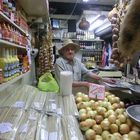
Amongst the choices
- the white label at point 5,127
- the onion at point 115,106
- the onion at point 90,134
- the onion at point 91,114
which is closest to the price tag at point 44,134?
the white label at point 5,127

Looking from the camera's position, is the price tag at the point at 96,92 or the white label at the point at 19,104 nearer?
the white label at the point at 19,104

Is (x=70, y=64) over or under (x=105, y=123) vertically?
over

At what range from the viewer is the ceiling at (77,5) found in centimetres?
762

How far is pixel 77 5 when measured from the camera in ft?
26.3

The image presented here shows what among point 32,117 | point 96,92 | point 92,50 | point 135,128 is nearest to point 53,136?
point 32,117

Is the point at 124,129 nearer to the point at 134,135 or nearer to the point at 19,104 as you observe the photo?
the point at 134,135

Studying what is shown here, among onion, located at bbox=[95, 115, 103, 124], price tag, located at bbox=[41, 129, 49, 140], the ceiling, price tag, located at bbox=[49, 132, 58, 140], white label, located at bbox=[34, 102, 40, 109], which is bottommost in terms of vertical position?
onion, located at bbox=[95, 115, 103, 124]

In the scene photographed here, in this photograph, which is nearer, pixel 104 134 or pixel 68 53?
pixel 104 134

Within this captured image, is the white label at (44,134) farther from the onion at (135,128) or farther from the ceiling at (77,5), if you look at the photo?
the ceiling at (77,5)

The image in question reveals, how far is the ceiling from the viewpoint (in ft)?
25.0

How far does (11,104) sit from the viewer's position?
2.03 meters

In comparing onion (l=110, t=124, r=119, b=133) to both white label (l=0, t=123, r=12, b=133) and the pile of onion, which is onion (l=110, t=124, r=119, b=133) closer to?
the pile of onion

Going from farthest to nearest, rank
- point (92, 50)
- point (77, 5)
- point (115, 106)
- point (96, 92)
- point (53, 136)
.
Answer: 1. point (92, 50)
2. point (77, 5)
3. point (96, 92)
4. point (115, 106)
5. point (53, 136)

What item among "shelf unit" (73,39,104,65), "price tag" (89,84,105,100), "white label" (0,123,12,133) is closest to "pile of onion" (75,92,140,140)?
"price tag" (89,84,105,100)
